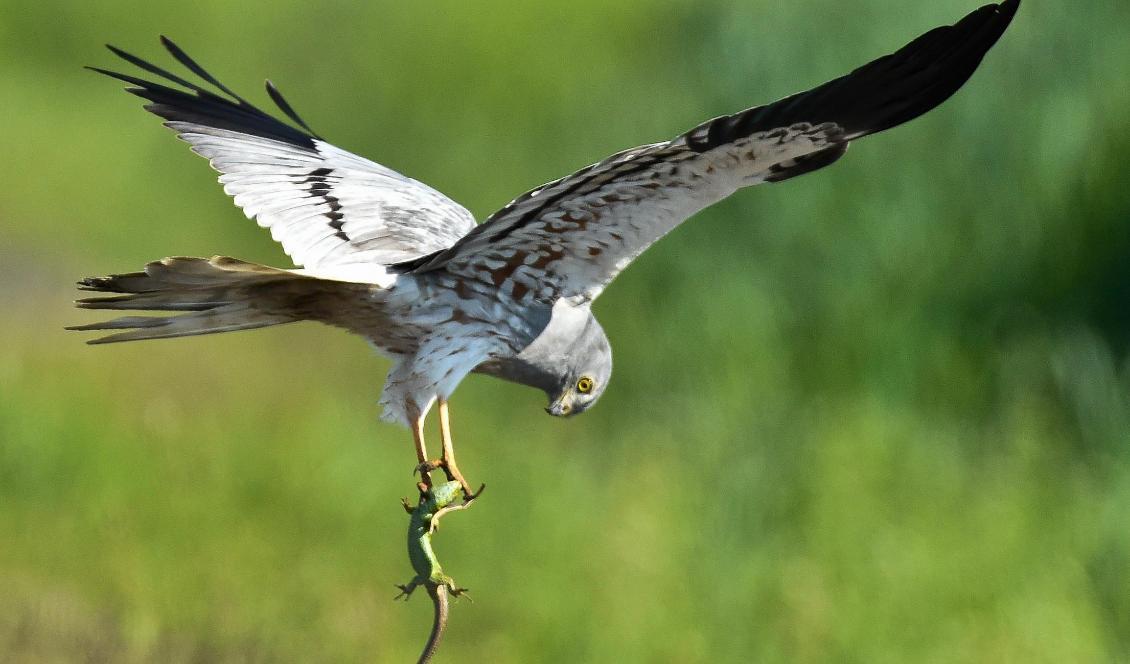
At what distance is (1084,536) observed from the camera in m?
7.33

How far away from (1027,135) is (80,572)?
15.7 ft

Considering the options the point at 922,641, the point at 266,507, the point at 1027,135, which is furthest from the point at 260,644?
the point at 1027,135

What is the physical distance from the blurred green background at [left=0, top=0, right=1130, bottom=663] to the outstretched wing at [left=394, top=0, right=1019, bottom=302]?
3.63 m

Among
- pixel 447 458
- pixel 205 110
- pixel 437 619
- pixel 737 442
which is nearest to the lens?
pixel 437 619

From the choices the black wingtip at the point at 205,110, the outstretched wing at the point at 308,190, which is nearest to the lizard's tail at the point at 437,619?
the outstretched wing at the point at 308,190

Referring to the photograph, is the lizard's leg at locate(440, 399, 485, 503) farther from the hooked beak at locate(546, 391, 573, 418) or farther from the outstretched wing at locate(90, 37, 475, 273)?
the outstretched wing at locate(90, 37, 475, 273)

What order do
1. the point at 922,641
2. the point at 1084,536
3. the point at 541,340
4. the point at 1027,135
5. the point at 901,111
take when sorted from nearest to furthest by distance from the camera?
the point at 901,111 → the point at 541,340 → the point at 922,641 → the point at 1084,536 → the point at 1027,135

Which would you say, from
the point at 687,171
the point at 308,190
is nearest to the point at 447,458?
the point at 687,171

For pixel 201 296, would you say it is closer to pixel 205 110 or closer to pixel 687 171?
pixel 687 171

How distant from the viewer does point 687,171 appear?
130 inches

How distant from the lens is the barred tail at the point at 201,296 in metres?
3.06

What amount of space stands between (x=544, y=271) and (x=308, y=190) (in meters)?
1.12

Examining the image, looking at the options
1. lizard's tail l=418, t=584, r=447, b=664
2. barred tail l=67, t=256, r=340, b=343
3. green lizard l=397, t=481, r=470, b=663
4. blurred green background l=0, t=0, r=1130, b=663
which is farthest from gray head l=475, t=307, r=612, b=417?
blurred green background l=0, t=0, r=1130, b=663

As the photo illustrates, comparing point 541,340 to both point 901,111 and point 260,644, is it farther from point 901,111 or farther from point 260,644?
point 260,644
